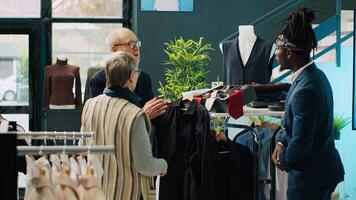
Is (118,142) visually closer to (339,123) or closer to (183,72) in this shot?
(339,123)

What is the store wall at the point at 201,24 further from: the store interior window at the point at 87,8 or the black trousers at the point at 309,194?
the black trousers at the point at 309,194

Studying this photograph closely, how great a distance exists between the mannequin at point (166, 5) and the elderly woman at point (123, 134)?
17.7 ft

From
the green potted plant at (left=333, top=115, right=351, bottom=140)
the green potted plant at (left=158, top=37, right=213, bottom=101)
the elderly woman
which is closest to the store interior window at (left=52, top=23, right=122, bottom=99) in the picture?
the green potted plant at (left=158, top=37, right=213, bottom=101)

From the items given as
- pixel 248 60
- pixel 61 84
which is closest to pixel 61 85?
pixel 61 84

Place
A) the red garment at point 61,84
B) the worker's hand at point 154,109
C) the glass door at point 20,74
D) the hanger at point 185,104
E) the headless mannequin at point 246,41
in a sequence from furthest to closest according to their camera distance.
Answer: the glass door at point 20,74, the red garment at point 61,84, the headless mannequin at point 246,41, the hanger at point 185,104, the worker's hand at point 154,109

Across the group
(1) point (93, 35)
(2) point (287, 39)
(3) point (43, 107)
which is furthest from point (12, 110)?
(2) point (287, 39)

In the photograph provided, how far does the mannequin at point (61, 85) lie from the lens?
914 centimetres

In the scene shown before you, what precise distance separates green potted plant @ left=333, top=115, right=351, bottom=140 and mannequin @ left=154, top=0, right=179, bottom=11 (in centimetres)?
280

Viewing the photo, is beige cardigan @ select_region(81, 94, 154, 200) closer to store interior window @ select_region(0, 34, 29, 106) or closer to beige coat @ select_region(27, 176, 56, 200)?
beige coat @ select_region(27, 176, 56, 200)

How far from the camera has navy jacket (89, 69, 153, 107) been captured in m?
5.02

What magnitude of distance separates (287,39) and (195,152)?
89cm

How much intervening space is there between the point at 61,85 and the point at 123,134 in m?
5.32

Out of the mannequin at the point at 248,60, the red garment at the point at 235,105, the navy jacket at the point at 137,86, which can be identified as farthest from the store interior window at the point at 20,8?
the red garment at the point at 235,105

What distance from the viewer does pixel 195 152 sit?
4539mm
